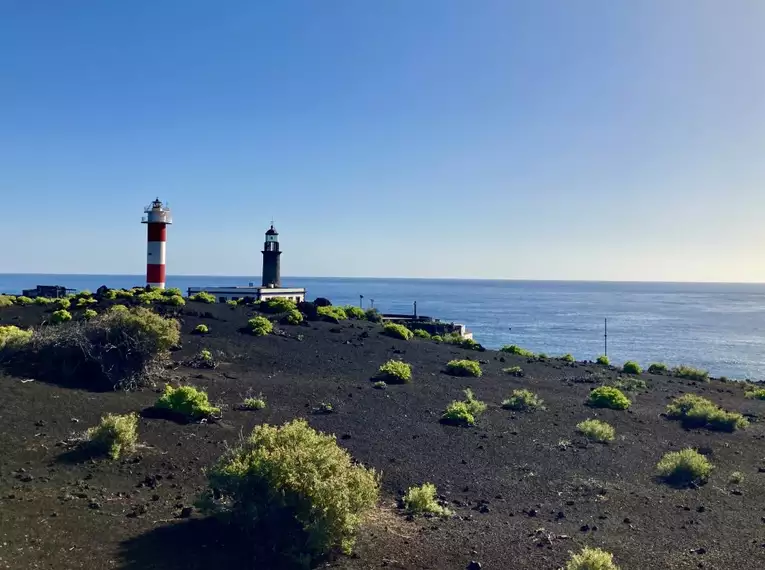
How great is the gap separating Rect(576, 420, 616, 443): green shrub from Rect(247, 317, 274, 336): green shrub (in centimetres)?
1453

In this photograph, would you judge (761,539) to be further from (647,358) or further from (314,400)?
(647,358)

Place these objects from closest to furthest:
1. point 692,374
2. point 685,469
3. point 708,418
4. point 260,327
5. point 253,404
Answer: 1. point 685,469
2. point 253,404
3. point 708,418
4. point 260,327
5. point 692,374

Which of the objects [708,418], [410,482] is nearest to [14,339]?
[410,482]

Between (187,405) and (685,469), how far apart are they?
9.91 m

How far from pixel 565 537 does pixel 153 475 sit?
20.2 ft

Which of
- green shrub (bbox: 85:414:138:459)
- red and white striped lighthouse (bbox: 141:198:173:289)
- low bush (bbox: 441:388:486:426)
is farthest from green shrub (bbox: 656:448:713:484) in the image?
red and white striped lighthouse (bbox: 141:198:173:289)

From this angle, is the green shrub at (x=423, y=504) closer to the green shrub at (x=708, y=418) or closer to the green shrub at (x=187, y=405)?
the green shrub at (x=187, y=405)

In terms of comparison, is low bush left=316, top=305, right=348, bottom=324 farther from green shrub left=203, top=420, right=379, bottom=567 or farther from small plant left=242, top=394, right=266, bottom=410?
green shrub left=203, top=420, right=379, bottom=567

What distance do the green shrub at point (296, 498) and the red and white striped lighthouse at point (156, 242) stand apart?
3322cm

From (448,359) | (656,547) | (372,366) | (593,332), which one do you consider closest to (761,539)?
(656,547)

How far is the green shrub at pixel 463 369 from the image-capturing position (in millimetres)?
22797

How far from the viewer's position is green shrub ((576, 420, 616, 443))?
14422 millimetres

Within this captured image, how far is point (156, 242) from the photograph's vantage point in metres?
38.5

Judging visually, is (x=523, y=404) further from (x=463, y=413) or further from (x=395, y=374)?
(x=395, y=374)
